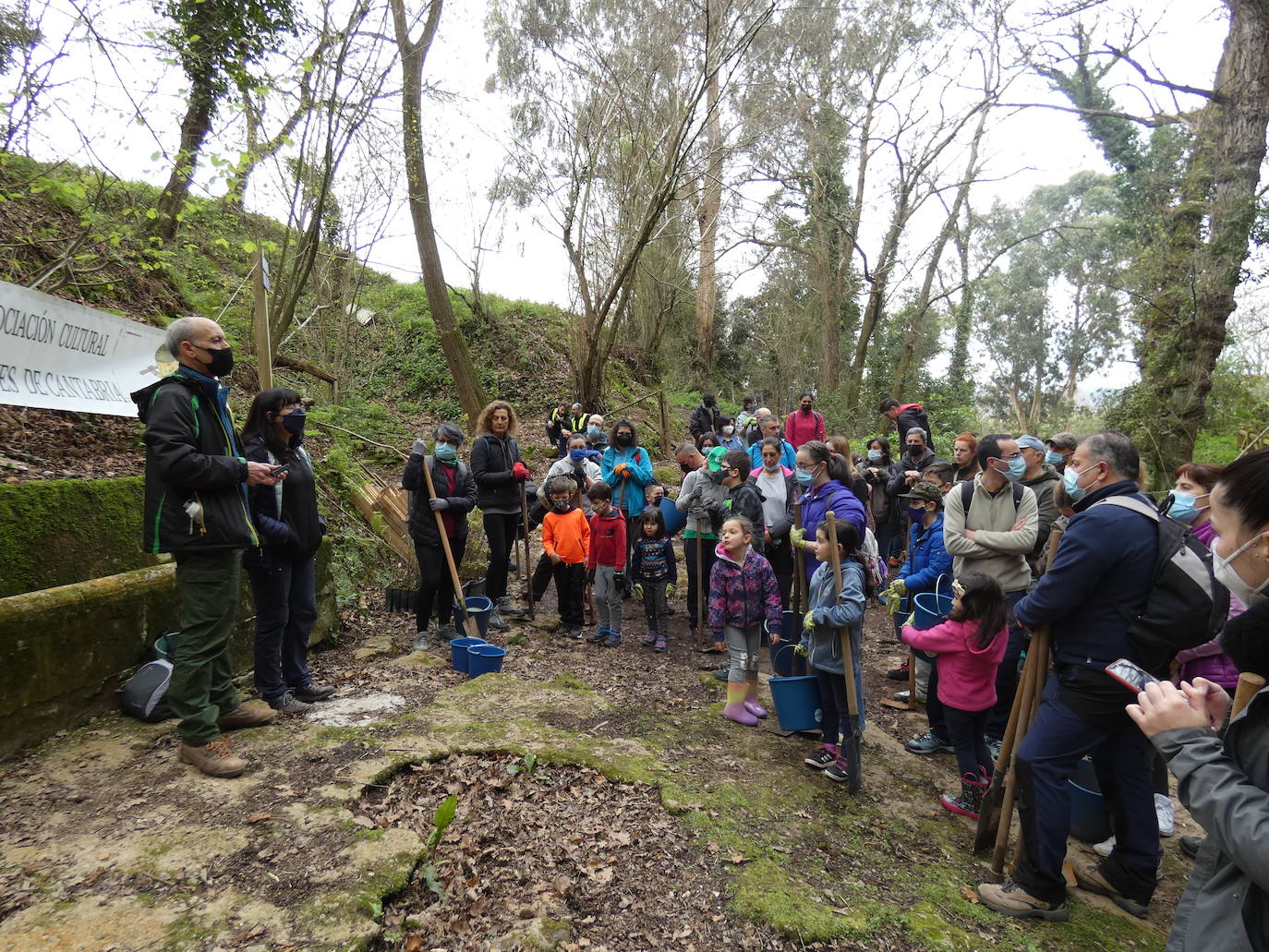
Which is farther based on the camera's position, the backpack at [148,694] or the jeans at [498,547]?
the jeans at [498,547]

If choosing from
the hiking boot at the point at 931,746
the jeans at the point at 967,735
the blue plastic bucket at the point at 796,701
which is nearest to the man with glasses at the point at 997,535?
the hiking boot at the point at 931,746

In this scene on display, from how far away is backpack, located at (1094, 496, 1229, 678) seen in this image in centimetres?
259

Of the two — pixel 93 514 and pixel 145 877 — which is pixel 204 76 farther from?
pixel 145 877

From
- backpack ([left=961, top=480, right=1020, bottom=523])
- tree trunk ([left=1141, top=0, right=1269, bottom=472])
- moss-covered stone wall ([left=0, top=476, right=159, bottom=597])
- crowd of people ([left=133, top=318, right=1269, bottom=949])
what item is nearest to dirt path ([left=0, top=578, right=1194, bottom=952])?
crowd of people ([left=133, top=318, right=1269, bottom=949])

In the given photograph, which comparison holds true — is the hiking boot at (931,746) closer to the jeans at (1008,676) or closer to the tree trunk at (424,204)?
the jeans at (1008,676)

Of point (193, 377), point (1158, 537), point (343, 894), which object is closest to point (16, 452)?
point (193, 377)

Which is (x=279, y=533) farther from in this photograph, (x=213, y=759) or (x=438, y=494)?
(x=438, y=494)

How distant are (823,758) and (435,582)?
3.38m

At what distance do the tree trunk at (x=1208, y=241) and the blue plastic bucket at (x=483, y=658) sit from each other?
1190cm

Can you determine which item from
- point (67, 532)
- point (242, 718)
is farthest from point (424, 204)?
point (242, 718)

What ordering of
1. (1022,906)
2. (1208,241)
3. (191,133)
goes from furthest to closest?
(1208,241), (191,133), (1022,906)

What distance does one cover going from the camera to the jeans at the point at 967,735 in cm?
369

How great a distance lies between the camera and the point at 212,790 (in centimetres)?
303

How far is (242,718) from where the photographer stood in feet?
12.0
